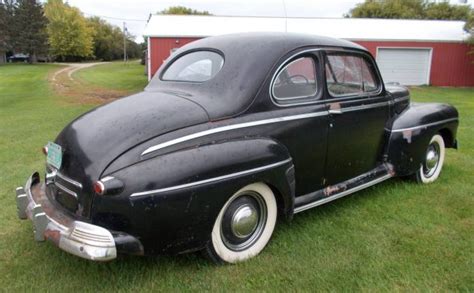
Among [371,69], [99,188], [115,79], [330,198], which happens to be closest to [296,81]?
[330,198]

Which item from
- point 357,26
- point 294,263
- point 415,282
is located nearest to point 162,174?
point 294,263

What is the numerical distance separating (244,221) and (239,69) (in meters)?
1.21

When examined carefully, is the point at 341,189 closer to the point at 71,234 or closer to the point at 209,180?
the point at 209,180

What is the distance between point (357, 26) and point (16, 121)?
21242 millimetres

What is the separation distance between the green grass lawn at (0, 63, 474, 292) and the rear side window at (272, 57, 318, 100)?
122 cm

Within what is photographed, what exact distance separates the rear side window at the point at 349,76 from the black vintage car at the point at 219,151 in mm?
15

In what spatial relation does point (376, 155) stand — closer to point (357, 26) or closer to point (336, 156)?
point (336, 156)

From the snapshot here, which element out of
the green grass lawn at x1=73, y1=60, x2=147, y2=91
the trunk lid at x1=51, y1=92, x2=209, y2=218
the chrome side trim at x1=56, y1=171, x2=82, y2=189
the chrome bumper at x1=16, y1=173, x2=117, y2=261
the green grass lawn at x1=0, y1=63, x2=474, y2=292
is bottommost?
the green grass lawn at x1=73, y1=60, x2=147, y2=91

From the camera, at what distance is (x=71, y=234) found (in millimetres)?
2652

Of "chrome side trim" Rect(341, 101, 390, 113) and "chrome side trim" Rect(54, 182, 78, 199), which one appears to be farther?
"chrome side trim" Rect(341, 101, 390, 113)

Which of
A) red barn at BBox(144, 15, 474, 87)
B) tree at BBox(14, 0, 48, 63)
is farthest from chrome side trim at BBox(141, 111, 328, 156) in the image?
tree at BBox(14, 0, 48, 63)

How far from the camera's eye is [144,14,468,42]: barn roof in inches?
917

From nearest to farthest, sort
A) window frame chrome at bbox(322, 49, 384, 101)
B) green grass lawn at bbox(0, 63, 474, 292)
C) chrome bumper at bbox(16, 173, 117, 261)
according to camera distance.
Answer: chrome bumper at bbox(16, 173, 117, 261) → green grass lawn at bbox(0, 63, 474, 292) → window frame chrome at bbox(322, 49, 384, 101)

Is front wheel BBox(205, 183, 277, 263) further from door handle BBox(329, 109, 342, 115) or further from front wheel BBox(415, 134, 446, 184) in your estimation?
front wheel BBox(415, 134, 446, 184)
